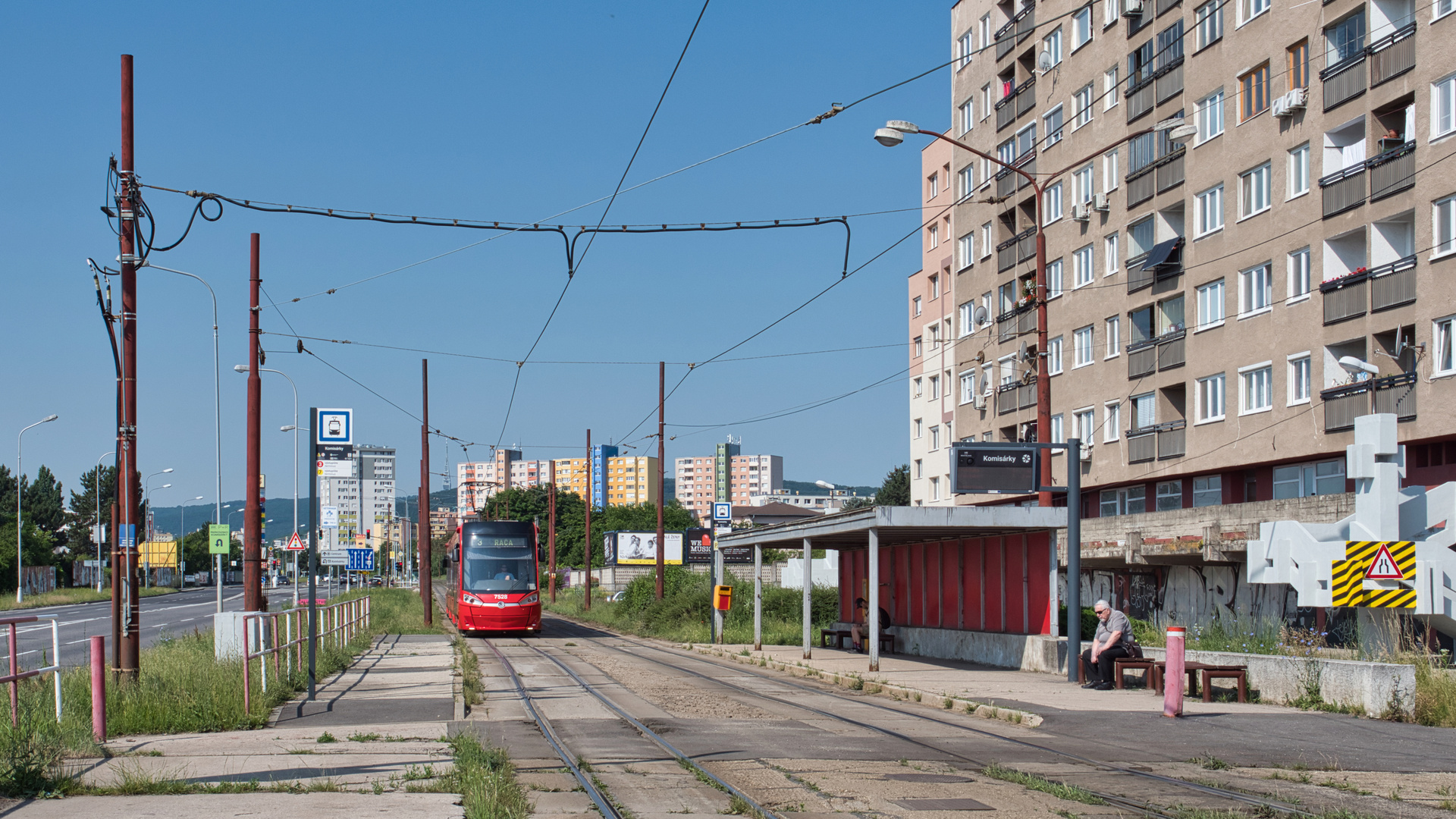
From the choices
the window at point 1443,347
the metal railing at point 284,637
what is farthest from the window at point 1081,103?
the metal railing at point 284,637

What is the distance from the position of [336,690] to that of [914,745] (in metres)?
8.86

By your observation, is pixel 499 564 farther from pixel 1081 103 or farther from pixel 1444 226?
pixel 1081 103

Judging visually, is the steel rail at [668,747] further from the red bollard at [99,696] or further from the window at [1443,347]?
the window at [1443,347]

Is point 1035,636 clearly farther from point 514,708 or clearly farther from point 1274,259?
point 1274,259

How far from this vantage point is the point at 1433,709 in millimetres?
14969

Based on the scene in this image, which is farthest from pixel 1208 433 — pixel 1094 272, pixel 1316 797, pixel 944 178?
pixel 1316 797

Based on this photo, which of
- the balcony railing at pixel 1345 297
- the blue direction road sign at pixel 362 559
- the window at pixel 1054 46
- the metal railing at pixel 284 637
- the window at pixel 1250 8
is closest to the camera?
the metal railing at pixel 284 637

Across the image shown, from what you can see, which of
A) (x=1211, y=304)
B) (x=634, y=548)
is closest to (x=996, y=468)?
(x=1211, y=304)

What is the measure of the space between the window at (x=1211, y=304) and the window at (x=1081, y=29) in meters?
12.2

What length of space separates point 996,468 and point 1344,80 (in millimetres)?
17970

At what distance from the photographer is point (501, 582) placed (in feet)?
128

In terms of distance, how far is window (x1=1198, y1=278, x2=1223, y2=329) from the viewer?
38594 millimetres

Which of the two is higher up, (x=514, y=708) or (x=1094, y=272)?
(x=1094, y=272)

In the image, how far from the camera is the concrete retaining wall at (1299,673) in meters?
15.4
